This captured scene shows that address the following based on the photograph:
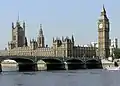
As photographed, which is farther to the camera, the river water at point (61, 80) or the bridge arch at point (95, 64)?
the bridge arch at point (95, 64)

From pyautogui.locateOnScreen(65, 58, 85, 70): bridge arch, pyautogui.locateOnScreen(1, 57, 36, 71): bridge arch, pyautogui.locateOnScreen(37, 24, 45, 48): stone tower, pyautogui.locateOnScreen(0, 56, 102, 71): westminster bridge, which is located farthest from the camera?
pyautogui.locateOnScreen(37, 24, 45, 48): stone tower

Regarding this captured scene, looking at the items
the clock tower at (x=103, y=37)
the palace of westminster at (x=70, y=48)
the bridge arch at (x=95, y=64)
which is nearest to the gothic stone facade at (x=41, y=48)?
the palace of westminster at (x=70, y=48)

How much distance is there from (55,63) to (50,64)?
1551 mm

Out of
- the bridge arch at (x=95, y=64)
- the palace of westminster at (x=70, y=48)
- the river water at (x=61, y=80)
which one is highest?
the palace of westminster at (x=70, y=48)

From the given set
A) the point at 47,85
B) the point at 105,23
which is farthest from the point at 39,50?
the point at 47,85

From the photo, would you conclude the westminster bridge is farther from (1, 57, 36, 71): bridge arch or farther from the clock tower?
the clock tower

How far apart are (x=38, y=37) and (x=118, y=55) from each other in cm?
4228

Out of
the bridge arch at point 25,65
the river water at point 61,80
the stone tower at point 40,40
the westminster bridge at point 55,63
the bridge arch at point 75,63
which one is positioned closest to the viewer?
the river water at point 61,80

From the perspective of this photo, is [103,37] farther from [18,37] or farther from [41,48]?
[18,37]

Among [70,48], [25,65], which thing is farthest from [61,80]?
[70,48]

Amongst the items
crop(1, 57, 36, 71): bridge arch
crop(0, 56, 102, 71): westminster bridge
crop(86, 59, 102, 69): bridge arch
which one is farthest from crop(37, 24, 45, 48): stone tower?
crop(1, 57, 36, 71): bridge arch

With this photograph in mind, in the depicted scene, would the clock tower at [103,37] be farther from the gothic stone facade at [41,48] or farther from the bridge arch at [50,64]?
the bridge arch at [50,64]

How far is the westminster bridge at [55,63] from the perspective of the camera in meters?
110

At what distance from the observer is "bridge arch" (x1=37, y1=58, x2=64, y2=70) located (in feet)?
399
